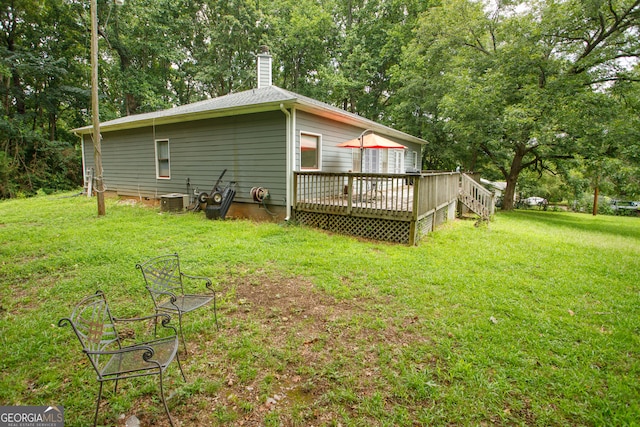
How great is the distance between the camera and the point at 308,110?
8.30 m

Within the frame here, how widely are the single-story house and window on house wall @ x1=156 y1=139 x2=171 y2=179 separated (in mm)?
35

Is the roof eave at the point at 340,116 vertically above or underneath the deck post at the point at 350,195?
above

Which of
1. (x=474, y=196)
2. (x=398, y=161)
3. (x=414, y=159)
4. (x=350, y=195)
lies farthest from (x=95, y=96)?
(x=414, y=159)

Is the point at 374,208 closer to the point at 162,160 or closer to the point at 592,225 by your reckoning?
the point at 162,160

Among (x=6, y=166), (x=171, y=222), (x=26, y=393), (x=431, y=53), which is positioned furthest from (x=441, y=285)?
(x=6, y=166)

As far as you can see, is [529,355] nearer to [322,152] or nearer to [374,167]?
[322,152]

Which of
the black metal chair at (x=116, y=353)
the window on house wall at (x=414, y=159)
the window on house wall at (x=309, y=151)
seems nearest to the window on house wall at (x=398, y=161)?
the window on house wall at (x=414, y=159)

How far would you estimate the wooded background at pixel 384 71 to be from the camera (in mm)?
11844

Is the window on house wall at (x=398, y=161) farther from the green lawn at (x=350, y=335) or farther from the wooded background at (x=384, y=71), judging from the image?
the green lawn at (x=350, y=335)

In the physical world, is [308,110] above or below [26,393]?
above

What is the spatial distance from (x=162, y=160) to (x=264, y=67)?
17.4 feet

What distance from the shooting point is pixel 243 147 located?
8953mm

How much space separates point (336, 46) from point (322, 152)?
689 inches

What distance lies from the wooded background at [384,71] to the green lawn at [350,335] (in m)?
8.74
